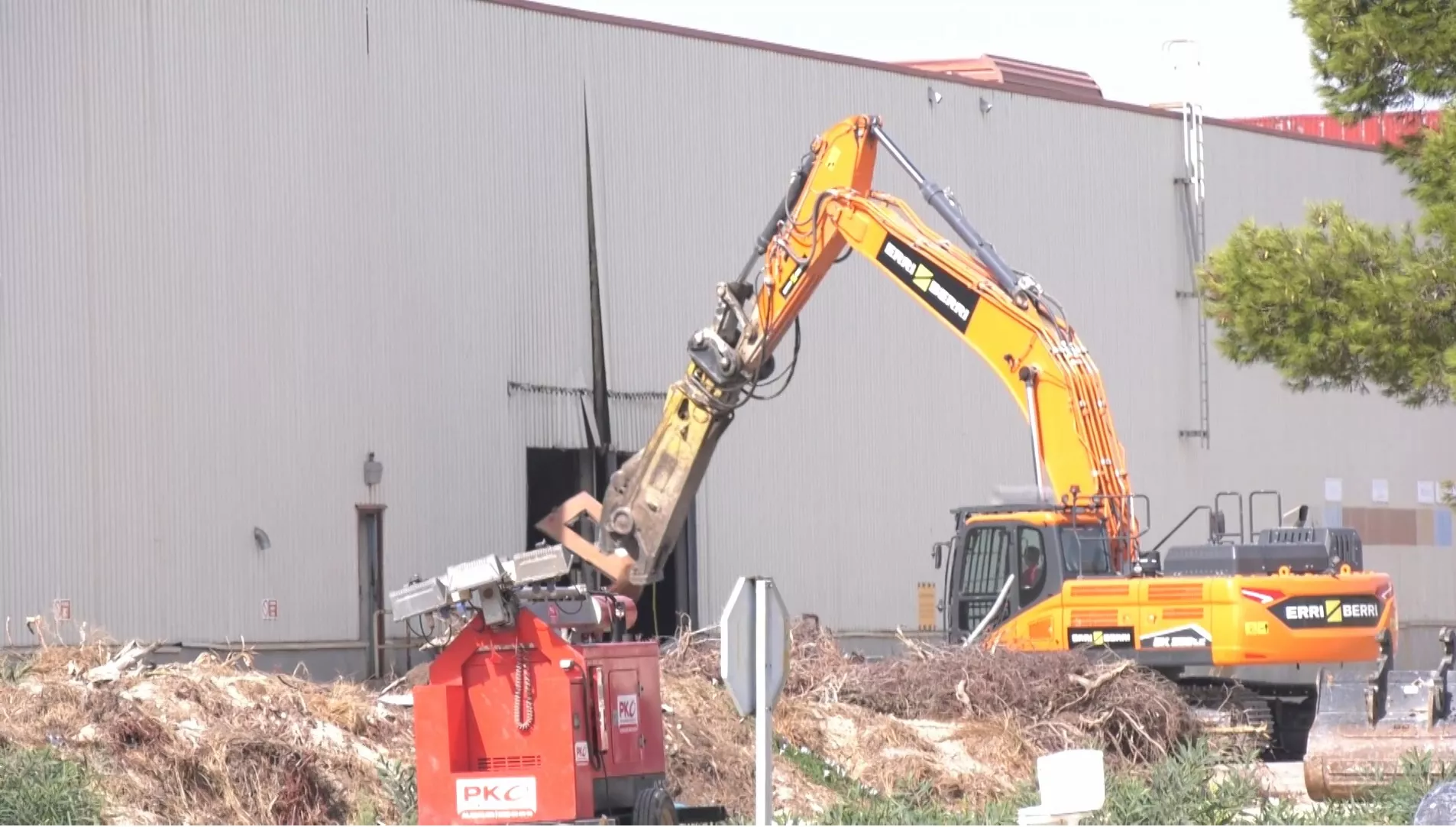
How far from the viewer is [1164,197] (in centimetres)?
3909

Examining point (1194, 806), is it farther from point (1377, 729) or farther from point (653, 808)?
point (653, 808)

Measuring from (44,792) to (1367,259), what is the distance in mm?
10186

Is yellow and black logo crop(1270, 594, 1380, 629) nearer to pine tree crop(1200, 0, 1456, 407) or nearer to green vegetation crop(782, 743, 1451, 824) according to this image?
pine tree crop(1200, 0, 1456, 407)

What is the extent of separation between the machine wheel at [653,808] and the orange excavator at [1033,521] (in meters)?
7.70

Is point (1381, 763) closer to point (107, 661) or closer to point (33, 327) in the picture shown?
point (107, 661)

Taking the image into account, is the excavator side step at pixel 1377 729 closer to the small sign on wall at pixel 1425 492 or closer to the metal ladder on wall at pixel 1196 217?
the metal ladder on wall at pixel 1196 217

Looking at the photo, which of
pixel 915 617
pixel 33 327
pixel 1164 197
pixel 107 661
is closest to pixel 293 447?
pixel 33 327

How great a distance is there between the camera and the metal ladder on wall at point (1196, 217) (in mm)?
39062

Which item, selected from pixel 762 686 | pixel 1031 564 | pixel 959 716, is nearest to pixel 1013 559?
pixel 1031 564

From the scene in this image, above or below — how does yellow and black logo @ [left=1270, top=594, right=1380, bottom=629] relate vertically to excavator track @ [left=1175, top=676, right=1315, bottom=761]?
above

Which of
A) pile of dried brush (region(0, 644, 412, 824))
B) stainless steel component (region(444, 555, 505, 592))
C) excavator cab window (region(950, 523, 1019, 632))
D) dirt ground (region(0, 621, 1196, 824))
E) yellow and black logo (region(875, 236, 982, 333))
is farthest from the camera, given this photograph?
excavator cab window (region(950, 523, 1019, 632))

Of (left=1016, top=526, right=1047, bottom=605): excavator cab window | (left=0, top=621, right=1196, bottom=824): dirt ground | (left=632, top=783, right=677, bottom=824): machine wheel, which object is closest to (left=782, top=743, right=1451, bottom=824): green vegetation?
(left=632, top=783, right=677, bottom=824): machine wheel

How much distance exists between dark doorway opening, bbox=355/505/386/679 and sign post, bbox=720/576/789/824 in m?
16.3

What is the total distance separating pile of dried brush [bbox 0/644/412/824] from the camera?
53.9 ft
